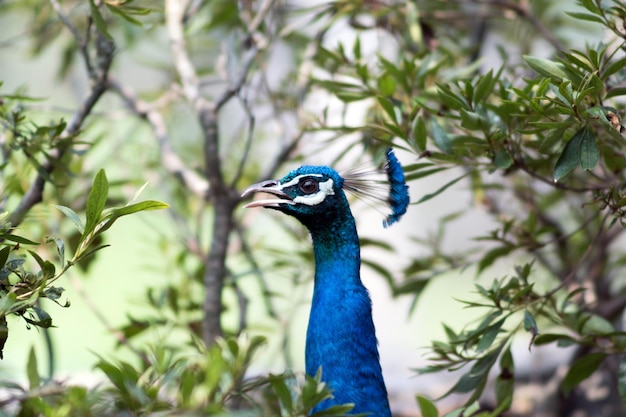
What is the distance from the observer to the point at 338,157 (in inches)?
67.6

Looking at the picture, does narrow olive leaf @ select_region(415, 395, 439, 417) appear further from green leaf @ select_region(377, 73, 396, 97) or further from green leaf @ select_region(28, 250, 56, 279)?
green leaf @ select_region(377, 73, 396, 97)

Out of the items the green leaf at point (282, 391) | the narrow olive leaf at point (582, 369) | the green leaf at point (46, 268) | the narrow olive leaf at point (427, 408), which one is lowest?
the green leaf at point (282, 391)

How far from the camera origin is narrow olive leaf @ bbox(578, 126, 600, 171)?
1194 millimetres

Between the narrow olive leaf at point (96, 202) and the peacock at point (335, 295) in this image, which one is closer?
the narrow olive leaf at point (96, 202)

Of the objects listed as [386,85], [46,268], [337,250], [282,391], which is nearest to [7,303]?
[46,268]

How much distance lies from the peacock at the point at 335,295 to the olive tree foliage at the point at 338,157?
11 centimetres

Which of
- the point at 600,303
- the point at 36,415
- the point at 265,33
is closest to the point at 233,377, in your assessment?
the point at 36,415

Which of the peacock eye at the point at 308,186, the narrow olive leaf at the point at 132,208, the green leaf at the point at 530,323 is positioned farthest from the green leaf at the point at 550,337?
the narrow olive leaf at the point at 132,208

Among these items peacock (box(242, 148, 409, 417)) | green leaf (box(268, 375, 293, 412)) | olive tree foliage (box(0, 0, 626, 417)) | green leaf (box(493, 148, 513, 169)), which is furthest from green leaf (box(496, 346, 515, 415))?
green leaf (box(268, 375, 293, 412))

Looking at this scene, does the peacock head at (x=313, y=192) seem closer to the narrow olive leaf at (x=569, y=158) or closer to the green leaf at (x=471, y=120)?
the green leaf at (x=471, y=120)

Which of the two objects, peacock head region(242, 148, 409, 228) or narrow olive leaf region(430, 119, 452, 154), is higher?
narrow olive leaf region(430, 119, 452, 154)

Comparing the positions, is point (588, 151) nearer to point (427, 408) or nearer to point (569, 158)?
point (569, 158)

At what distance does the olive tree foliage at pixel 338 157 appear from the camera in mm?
1005

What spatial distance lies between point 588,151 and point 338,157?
61cm
